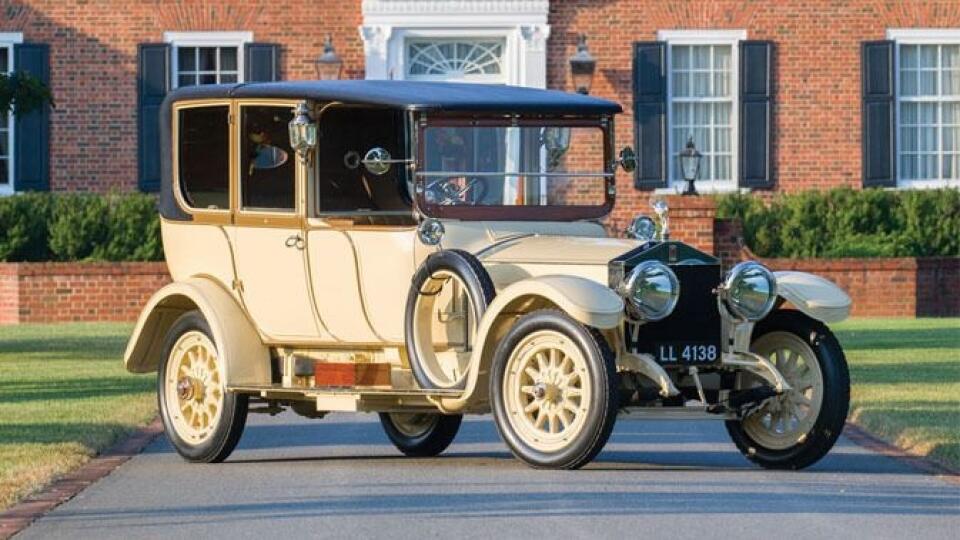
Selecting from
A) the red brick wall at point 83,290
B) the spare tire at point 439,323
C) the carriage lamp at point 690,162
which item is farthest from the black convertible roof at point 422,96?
the carriage lamp at point 690,162

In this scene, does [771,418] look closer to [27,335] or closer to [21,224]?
[27,335]

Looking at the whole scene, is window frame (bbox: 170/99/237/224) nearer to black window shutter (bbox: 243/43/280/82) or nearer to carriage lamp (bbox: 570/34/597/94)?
carriage lamp (bbox: 570/34/597/94)

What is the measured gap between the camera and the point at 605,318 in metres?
11.0

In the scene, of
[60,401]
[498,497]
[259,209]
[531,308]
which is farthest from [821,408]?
[60,401]

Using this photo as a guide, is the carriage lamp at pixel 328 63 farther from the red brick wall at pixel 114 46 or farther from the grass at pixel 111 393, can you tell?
the grass at pixel 111 393

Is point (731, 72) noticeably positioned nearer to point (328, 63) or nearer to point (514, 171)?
point (328, 63)

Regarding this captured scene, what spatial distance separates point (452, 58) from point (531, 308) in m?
19.7

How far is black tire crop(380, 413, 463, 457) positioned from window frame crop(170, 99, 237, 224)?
1.58 m

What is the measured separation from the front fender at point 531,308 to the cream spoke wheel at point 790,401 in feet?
3.97

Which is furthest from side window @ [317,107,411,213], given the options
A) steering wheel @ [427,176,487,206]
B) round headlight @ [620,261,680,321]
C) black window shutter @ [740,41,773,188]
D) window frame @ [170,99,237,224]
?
black window shutter @ [740,41,773,188]

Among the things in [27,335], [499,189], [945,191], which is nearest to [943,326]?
[945,191]

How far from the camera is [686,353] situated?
11602 millimetres

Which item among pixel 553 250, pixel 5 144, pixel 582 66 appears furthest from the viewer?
pixel 5 144

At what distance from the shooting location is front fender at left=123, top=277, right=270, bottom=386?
12.6m
